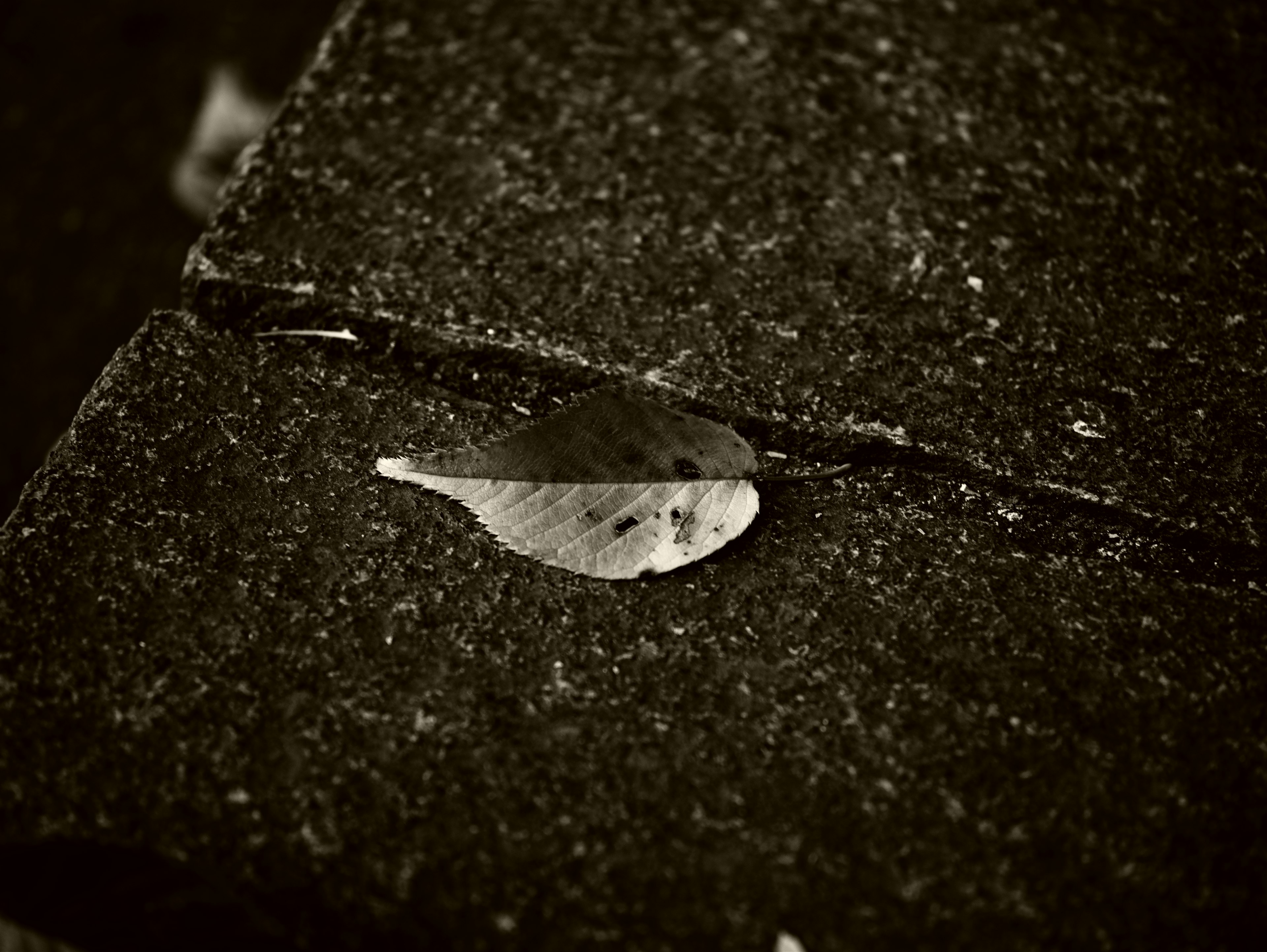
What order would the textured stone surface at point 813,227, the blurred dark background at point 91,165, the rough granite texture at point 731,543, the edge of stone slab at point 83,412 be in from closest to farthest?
the rough granite texture at point 731,543
the edge of stone slab at point 83,412
the textured stone surface at point 813,227
the blurred dark background at point 91,165

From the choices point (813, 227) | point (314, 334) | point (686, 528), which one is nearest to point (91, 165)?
point (314, 334)

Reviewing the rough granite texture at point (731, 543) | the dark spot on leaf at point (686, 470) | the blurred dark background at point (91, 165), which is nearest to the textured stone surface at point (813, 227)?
the rough granite texture at point (731, 543)

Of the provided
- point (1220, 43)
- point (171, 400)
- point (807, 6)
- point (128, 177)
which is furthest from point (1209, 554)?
point (128, 177)

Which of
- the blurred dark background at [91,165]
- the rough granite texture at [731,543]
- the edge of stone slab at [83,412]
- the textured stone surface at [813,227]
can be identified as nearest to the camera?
the rough granite texture at [731,543]

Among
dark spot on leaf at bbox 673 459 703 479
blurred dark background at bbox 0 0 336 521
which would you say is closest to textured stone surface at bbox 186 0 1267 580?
dark spot on leaf at bbox 673 459 703 479

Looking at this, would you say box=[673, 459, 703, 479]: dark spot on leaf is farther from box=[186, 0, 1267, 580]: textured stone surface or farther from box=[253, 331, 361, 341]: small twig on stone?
box=[253, 331, 361, 341]: small twig on stone

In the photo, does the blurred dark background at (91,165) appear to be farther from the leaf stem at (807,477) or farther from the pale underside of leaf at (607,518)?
the leaf stem at (807,477)
